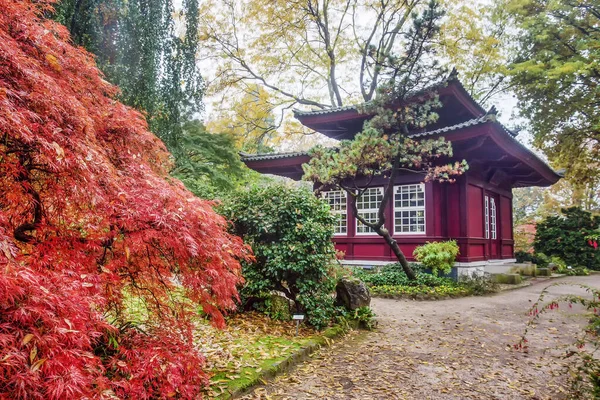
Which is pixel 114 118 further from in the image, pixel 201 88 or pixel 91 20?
pixel 201 88

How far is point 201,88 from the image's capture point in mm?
9289

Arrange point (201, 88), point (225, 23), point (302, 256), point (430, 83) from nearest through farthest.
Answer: point (302, 256) < point (430, 83) < point (201, 88) < point (225, 23)

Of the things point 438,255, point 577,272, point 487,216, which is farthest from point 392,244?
point 577,272

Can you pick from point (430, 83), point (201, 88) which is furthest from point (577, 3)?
point (201, 88)

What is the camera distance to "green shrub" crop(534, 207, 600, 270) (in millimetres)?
14297

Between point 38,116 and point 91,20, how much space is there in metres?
5.67

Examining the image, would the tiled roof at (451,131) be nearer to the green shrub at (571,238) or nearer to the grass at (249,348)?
the green shrub at (571,238)

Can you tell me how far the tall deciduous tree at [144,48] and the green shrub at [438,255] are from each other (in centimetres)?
664

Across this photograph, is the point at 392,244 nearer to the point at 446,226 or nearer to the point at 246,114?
the point at 446,226

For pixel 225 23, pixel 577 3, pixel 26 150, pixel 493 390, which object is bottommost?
pixel 493 390

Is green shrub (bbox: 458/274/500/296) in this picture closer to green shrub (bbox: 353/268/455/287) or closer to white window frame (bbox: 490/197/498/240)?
green shrub (bbox: 353/268/455/287)

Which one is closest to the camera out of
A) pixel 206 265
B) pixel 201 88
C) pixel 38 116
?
pixel 38 116

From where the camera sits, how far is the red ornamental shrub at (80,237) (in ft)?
4.54

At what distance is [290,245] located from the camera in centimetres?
475
